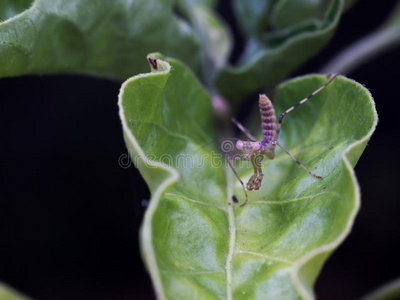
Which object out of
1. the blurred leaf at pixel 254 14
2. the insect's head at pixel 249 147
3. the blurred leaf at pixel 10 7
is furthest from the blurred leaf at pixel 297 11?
the blurred leaf at pixel 10 7

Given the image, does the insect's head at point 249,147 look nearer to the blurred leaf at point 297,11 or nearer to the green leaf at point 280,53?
the green leaf at point 280,53

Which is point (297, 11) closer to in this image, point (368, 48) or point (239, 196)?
point (368, 48)

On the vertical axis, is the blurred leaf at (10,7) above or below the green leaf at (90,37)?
above

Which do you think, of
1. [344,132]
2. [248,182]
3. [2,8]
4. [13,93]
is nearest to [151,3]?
[2,8]

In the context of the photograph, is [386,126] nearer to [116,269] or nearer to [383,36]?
[383,36]

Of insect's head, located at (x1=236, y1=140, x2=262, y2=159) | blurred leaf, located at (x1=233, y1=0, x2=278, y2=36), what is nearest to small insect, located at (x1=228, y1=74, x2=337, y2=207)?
insect's head, located at (x1=236, y1=140, x2=262, y2=159)

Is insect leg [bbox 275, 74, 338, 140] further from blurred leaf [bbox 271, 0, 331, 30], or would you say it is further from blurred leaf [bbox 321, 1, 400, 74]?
blurred leaf [bbox 321, 1, 400, 74]
